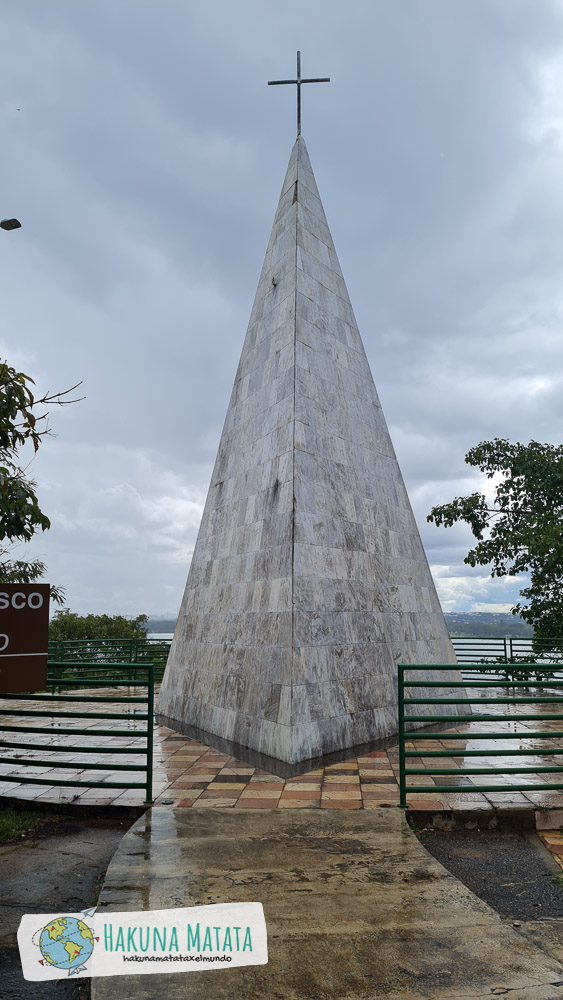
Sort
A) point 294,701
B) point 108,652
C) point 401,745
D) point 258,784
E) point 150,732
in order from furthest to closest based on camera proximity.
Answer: point 108,652
point 294,701
point 258,784
point 150,732
point 401,745

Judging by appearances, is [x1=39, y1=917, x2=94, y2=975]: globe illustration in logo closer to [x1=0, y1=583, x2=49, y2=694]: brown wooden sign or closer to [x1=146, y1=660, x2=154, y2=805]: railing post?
[x1=0, y1=583, x2=49, y2=694]: brown wooden sign

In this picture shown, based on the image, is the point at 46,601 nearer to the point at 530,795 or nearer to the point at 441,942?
the point at 441,942

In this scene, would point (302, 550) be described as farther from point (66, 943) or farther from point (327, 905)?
point (66, 943)

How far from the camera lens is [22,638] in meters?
3.72

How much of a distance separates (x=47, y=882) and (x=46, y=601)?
1.77 m

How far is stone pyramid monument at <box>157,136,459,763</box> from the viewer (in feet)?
21.7

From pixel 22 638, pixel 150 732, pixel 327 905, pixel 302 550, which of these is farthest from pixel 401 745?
pixel 22 638

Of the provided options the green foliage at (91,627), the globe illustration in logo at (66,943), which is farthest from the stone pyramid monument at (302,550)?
the green foliage at (91,627)

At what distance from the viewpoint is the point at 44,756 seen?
6.70m

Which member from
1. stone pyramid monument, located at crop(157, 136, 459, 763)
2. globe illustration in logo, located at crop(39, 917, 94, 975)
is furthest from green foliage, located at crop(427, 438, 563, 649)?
globe illustration in logo, located at crop(39, 917, 94, 975)

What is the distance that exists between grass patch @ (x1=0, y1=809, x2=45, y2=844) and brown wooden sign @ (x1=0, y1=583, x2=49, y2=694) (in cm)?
174

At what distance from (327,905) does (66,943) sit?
136 centimetres

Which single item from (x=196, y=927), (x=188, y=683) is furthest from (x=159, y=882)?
(x=188, y=683)

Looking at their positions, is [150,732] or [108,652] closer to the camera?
[150,732]
